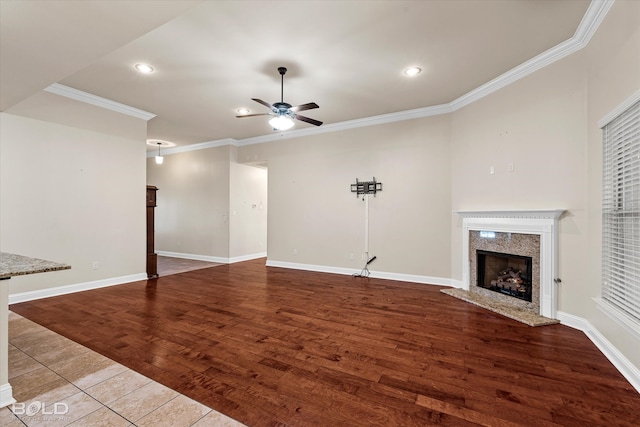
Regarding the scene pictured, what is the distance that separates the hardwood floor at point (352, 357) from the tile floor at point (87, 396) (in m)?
0.11

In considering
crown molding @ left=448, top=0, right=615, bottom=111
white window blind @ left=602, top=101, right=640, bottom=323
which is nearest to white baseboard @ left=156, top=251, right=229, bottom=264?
crown molding @ left=448, top=0, right=615, bottom=111

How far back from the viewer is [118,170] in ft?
15.9

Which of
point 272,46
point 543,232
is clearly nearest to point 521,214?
point 543,232

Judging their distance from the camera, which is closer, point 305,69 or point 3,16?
point 3,16

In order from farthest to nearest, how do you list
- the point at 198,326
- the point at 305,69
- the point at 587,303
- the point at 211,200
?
the point at 211,200, the point at 305,69, the point at 198,326, the point at 587,303

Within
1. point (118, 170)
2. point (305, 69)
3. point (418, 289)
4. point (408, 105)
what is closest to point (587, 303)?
point (418, 289)

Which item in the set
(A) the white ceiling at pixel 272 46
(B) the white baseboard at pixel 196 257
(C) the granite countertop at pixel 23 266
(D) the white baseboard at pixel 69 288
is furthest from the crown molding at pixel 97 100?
(B) the white baseboard at pixel 196 257

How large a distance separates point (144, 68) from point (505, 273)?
5.54 m

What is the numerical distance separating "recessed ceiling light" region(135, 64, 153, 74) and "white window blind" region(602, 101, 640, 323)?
15.9ft

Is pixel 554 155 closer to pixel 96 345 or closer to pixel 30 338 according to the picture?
pixel 96 345

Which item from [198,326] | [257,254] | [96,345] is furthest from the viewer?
[257,254]

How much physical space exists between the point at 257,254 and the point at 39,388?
19.6 ft

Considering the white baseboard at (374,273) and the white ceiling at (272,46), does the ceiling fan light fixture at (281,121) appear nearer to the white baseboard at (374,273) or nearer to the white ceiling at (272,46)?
the white ceiling at (272,46)

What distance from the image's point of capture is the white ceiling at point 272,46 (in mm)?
2059
